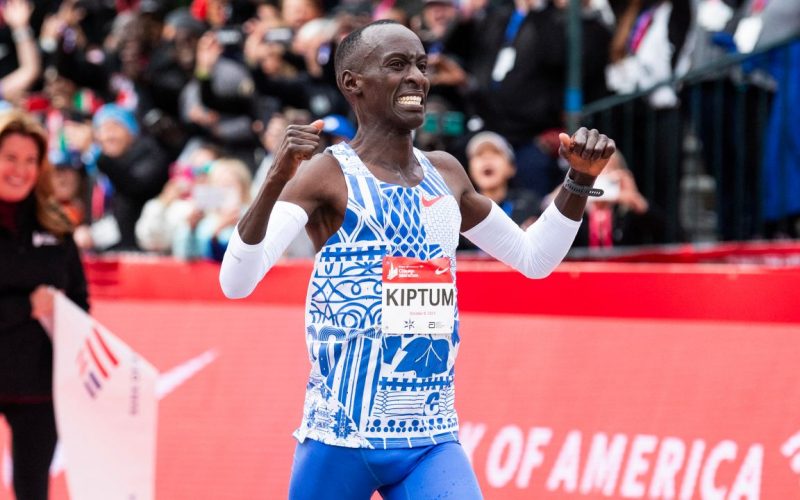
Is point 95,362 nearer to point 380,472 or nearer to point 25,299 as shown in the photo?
point 25,299

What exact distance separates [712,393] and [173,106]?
765 centimetres

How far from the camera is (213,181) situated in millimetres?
9422

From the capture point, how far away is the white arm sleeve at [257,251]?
148 inches

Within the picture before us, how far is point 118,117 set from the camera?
1194cm

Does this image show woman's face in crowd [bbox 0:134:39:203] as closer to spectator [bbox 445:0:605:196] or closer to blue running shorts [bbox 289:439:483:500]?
blue running shorts [bbox 289:439:483:500]

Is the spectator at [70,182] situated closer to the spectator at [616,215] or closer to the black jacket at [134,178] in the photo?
the black jacket at [134,178]

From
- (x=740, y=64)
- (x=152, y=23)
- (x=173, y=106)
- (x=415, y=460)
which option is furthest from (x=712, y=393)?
(x=152, y=23)

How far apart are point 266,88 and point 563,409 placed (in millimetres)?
5304

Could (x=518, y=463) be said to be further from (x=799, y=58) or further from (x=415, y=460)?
(x=799, y=58)

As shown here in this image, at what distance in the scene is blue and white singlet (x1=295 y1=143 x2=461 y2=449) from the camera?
12.9ft

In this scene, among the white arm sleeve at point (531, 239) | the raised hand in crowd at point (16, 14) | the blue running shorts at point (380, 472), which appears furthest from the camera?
the raised hand in crowd at point (16, 14)

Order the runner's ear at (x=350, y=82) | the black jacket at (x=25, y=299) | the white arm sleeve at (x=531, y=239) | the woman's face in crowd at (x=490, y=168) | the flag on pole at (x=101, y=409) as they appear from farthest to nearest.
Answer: the woman's face in crowd at (x=490, y=168)
the flag on pole at (x=101, y=409)
the black jacket at (x=25, y=299)
the white arm sleeve at (x=531, y=239)
the runner's ear at (x=350, y=82)

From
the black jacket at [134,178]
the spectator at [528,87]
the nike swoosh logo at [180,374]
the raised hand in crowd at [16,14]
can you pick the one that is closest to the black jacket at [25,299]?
the nike swoosh logo at [180,374]

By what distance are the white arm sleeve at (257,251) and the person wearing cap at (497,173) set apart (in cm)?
433
